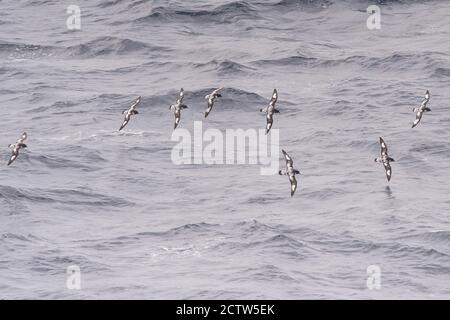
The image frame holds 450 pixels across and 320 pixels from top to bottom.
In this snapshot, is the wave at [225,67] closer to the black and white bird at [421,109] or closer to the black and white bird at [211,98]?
the black and white bird at [211,98]

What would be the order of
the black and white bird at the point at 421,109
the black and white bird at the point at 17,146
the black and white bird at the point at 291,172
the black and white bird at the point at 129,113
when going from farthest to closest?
the black and white bird at the point at 129,113, the black and white bird at the point at 421,109, the black and white bird at the point at 17,146, the black and white bird at the point at 291,172

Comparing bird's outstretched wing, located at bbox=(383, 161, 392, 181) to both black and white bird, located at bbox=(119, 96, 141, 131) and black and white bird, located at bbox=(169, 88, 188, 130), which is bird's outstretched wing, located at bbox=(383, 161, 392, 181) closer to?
black and white bird, located at bbox=(169, 88, 188, 130)

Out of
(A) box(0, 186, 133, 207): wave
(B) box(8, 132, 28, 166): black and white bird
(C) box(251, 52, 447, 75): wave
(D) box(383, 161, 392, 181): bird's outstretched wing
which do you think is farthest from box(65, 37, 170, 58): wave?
(D) box(383, 161, 392, 181): bird's outstretched wing

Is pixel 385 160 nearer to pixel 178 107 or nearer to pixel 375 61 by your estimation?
pixel 178 107

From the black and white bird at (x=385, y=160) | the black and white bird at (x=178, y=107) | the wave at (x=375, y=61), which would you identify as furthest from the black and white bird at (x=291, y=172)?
the wave at (x=375, y=61)

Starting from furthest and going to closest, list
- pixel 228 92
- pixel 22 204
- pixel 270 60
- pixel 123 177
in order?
1. pixel 270 60
2. pixel 228 92
3. pixel 123 177
4. pixel 22 204

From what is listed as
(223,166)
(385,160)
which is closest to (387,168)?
(385,160)
